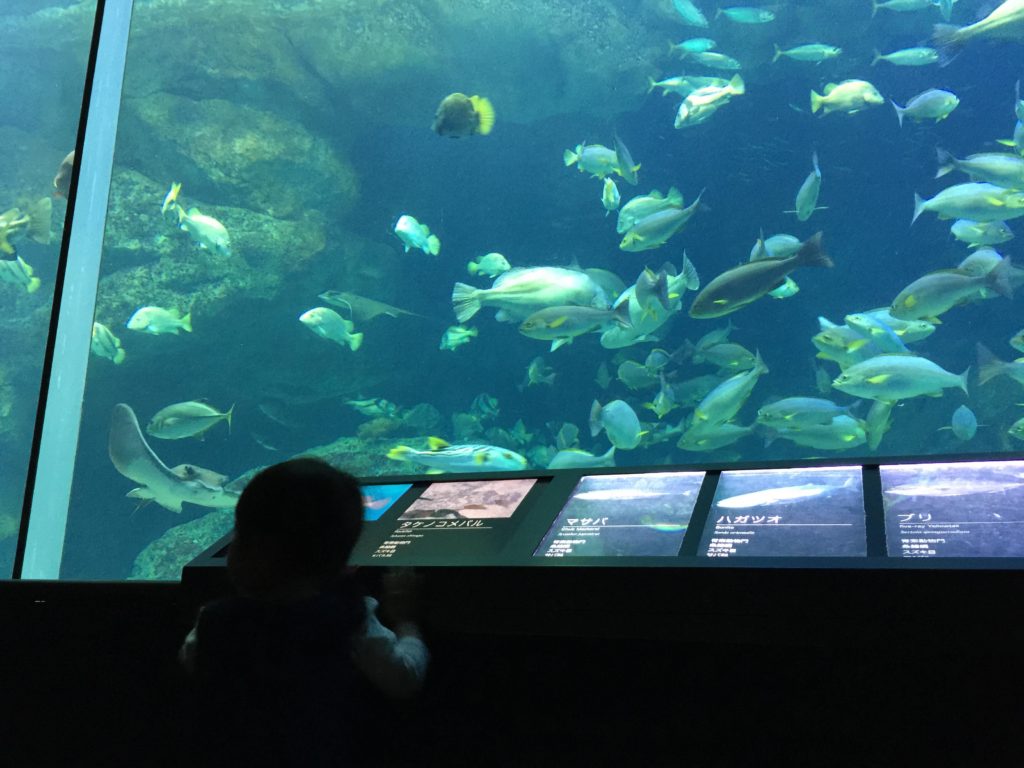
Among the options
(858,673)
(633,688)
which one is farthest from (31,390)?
(858,673)

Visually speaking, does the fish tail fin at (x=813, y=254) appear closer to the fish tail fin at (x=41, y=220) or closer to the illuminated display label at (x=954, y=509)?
the illuminated display label at (x=954, y=509)

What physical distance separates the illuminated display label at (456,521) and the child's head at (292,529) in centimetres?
22

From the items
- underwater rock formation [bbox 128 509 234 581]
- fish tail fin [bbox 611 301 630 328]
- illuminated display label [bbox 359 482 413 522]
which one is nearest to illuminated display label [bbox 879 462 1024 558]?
illuminated display label [bbox 359 482 413 522]

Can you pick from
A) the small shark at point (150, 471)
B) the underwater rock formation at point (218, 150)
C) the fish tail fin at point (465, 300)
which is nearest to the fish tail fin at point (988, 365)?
the fish tail fin at point (465, 300)

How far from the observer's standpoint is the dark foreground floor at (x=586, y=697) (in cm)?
122

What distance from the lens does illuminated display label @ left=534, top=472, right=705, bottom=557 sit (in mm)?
1492

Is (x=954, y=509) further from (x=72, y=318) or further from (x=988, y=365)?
(x=988, y=365)

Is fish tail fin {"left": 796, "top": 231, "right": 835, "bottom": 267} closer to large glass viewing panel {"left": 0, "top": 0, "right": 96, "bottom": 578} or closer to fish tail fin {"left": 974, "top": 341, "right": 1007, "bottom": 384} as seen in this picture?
fish tail fin {"left": 974, "top": 341, "right": 1007, "bottom": 384}

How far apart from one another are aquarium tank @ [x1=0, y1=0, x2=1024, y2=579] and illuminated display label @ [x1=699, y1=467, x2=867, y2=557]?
0.15 meters

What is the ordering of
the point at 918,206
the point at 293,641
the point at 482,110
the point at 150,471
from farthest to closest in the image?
the point at 482,110 → the point at 918,206 → the point at 150,471 → the point at 293,641

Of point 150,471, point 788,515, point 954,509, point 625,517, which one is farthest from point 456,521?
point 150,471

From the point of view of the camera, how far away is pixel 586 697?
1.45 m

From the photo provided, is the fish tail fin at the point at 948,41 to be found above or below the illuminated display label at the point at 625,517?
above

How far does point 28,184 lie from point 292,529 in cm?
332
